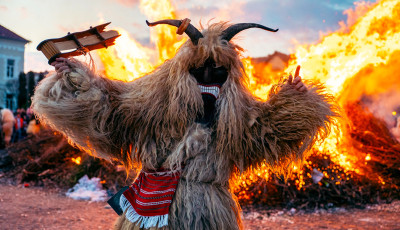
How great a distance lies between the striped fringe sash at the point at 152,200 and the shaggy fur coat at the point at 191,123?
6cm

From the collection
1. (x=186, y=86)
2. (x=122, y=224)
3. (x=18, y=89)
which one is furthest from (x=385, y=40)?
(x=18, y=89)

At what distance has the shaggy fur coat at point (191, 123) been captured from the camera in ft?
9.04

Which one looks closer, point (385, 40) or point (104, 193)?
point (385, 40)

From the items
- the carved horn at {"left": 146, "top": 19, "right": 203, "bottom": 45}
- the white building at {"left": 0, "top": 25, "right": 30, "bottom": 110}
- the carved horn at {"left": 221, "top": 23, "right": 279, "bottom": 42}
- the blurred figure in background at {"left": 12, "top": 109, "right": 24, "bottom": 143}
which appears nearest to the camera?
the carved horn at {"left": 146, "top": 19, "right": 203, "bottom": 45}

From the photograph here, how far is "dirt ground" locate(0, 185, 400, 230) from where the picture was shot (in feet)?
17.6

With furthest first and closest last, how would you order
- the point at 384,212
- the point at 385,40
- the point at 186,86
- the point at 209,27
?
the point at 385,40
the point at 384,212
the point at 209,27
the point at 186,86

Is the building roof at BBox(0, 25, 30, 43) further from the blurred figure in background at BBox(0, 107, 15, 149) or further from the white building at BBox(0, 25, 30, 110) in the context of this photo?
the blurred figure in background at BBox(0, 107, 15, 149)

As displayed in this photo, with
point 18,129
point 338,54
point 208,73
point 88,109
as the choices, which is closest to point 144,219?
point 88,109

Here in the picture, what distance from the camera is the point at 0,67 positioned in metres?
28.7

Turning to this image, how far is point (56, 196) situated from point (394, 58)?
718 cm

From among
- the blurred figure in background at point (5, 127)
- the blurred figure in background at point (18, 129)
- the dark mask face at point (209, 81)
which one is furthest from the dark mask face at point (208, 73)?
the blurred figure in background at point (18, 129)

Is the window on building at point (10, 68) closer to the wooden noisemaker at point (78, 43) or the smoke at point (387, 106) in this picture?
the smoke at point (387, 106)

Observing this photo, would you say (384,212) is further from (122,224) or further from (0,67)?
(0,67)

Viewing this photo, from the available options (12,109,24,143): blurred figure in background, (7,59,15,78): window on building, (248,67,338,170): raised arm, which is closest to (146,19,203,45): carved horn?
(248,67,338,170): raised arm
